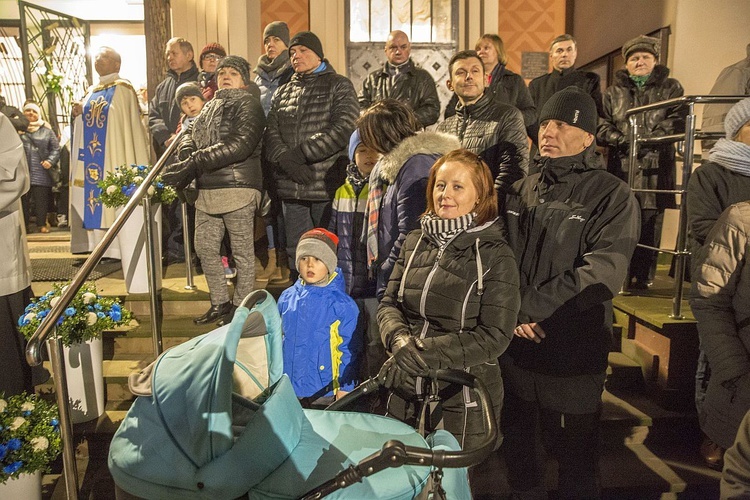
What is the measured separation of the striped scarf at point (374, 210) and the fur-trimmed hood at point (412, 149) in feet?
0.34

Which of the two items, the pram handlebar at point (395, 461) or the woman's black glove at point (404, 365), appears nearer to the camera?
the pram handlebar at point (395, 461)

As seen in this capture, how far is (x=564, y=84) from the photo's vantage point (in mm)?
5027

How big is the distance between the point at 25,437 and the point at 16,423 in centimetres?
8

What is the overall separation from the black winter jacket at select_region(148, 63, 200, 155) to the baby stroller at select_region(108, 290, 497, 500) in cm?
424

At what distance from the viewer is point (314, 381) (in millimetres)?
2982

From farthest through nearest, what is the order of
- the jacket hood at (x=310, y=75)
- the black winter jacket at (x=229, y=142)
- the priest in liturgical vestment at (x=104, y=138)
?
the priest in liturgical vestment at (x=104, y=138) < the jacket hood at (x=310, y=75) < the black winter jacket at (x=229, y=142)

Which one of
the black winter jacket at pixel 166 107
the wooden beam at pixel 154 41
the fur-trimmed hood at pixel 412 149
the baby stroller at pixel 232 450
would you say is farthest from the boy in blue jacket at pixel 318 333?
the wooden beam at pixel 154 41

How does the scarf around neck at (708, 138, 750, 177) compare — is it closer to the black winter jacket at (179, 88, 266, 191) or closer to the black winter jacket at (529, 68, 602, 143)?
the black winter jacket at (529, 68, 602, 143)

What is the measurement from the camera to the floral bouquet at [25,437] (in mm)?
2879

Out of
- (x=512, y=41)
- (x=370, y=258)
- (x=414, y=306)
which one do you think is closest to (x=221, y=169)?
(x=370, y=258)

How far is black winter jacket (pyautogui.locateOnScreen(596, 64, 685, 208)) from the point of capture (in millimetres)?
4641

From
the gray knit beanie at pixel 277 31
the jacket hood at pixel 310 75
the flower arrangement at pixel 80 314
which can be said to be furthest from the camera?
the gray knit beanie at pixel 277 31

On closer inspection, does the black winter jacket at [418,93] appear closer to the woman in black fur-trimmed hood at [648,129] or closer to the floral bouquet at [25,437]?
the woman in black fur-trimmed hood at [648,129]

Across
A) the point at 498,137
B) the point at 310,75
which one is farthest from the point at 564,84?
the point at 310,75
